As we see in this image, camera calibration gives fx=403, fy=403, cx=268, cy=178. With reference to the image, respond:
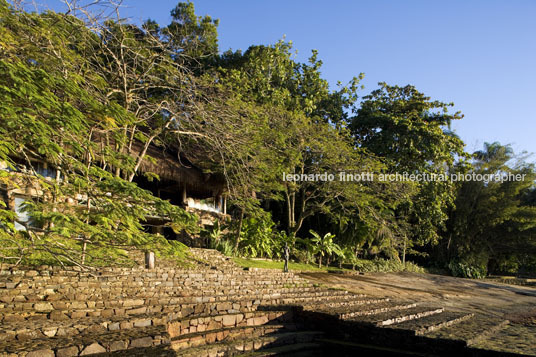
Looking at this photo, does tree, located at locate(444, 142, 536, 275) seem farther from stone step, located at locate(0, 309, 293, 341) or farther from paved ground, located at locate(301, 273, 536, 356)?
stone step, located at locate(0, 309, 293, 341)

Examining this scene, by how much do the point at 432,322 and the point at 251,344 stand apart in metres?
3.07

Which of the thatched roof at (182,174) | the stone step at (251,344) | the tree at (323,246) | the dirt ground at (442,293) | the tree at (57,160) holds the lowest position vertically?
the stone step at (251,344)

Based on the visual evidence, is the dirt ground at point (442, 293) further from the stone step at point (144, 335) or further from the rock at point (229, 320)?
the rock at point (229, 320)

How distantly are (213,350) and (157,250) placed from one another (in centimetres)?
147

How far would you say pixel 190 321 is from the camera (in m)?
5.66

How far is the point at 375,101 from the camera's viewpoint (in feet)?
66.1

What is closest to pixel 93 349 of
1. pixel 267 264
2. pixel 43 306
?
pixel 43 306

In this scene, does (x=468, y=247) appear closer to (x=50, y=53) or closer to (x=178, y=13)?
(x=178, y=13)

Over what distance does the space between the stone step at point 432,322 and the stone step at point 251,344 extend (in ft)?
4.65

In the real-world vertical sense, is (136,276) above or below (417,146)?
below

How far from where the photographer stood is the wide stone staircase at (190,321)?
14.4 feet

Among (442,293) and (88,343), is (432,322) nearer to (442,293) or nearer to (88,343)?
(88,343)

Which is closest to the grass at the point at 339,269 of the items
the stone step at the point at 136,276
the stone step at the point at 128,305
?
the stone step at the point at 136,276

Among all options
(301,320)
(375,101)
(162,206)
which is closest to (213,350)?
(162,206)
